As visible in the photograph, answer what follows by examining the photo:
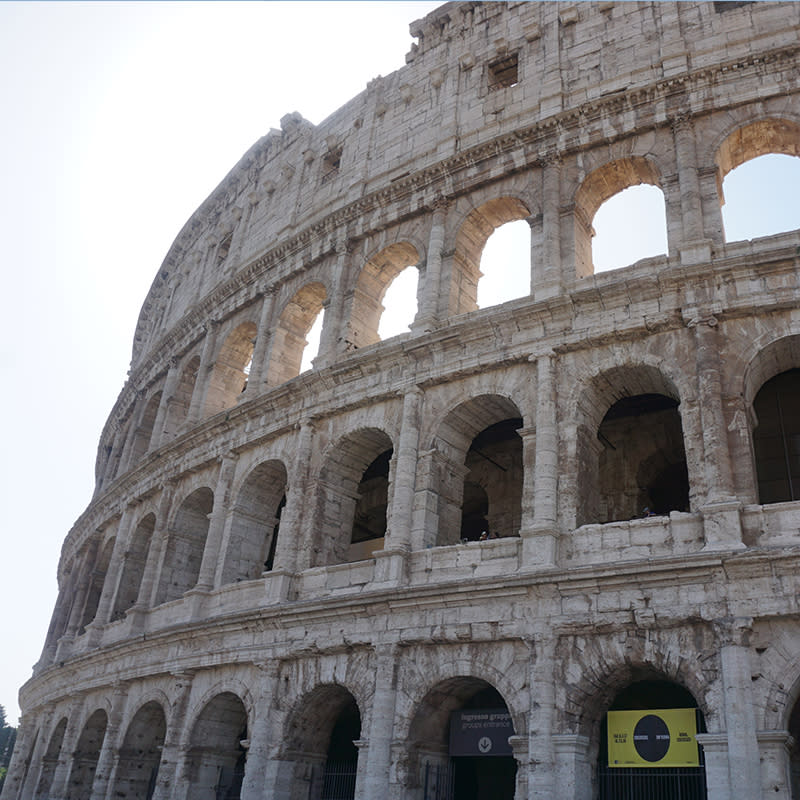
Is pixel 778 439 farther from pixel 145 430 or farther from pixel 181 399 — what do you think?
pixel 145 430

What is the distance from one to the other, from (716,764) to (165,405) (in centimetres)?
1691

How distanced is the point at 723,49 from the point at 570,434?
25.9 feet

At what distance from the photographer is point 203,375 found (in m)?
20.9

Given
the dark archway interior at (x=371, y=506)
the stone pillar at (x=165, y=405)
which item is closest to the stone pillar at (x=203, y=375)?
the stone pillar at (x=165, y=405)

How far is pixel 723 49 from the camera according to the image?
14781 millimetres

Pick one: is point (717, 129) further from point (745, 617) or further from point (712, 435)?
point (745, 617)

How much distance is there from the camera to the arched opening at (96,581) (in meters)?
23.0

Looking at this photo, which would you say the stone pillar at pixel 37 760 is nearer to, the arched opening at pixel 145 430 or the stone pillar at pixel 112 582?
the stone pillar at pixel 112 582

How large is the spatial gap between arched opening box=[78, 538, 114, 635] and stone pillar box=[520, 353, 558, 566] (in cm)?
1481

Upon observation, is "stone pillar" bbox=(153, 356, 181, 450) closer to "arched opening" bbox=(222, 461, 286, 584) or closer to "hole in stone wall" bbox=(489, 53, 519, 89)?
"arched opening" bbox=(222, 461, 286, 584)

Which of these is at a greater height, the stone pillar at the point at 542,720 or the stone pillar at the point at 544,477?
the stone pillar at the point at 544,477

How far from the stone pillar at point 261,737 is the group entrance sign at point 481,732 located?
3.17 m

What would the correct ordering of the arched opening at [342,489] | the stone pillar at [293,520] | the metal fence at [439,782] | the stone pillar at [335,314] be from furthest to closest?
1. the stone pillar at [335,314]
2. the arched opening at [342,489]
3. the stone pillar at [293,520]
4. the metal fence at [439,782]

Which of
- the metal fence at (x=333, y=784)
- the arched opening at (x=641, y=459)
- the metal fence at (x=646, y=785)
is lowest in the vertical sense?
the metal fence at (x=333, y=784)
